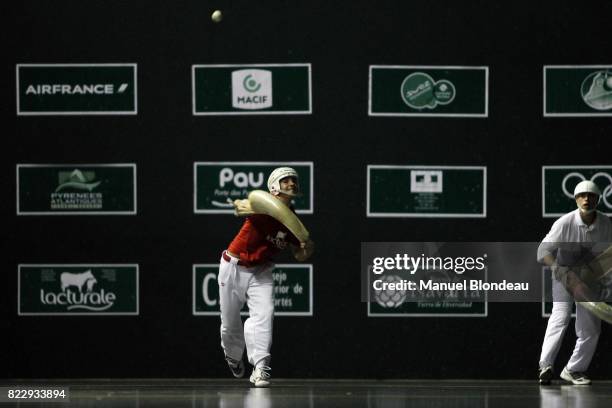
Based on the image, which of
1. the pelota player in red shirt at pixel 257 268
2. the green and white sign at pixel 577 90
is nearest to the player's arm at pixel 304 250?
the pelota player in red shirt at pixel 257 268

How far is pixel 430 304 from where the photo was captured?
9.98 metres

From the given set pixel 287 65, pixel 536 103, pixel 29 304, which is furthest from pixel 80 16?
pixel 536 103

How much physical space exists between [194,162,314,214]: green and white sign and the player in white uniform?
205 cm

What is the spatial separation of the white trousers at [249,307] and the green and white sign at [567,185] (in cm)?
265

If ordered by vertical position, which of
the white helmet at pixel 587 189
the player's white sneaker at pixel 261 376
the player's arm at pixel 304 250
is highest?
the white helmet at pixel 587 189

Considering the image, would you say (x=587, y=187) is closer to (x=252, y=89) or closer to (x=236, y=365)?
(x=252, y=89)

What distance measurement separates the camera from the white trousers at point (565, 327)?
9.07 meters

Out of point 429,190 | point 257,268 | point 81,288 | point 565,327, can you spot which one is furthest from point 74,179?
point 565,327

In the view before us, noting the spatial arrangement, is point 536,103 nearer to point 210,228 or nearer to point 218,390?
point 210,228

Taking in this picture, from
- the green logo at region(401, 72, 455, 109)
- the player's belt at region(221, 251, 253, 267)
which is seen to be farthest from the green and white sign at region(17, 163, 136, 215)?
the green logo at region(401, 72, 455, 109)

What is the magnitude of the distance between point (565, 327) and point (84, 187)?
4085 mm

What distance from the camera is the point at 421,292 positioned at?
10008mm

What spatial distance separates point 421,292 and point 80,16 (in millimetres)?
3679

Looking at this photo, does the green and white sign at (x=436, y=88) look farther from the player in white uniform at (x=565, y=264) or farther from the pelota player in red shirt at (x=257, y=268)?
the pelota player in red shirt at (x=257, y=268)
